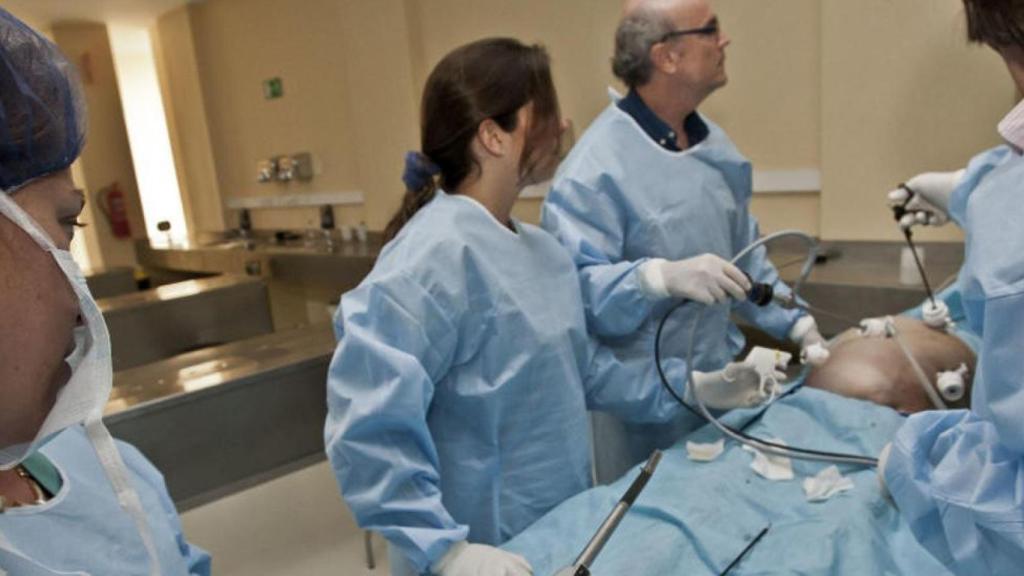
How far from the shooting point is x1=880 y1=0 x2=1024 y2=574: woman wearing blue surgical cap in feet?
2.22

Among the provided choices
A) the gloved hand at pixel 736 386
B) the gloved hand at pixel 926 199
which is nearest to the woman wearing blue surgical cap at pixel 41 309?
the gloved hand at pixel 736 386

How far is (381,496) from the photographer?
0.93m

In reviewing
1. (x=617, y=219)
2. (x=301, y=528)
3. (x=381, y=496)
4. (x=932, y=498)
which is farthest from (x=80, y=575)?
(x=301, y=528)

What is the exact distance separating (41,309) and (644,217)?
113 cm

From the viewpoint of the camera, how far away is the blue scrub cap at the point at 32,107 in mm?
519

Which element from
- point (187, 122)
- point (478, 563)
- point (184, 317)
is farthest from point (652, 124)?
point (187, 122)

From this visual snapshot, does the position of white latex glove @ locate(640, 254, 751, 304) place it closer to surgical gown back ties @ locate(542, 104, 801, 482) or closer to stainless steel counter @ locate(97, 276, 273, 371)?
surgical gown back ties @ locate(542, 104, 801, 482)

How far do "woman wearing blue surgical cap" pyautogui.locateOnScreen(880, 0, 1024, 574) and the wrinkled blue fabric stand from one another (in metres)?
0.11

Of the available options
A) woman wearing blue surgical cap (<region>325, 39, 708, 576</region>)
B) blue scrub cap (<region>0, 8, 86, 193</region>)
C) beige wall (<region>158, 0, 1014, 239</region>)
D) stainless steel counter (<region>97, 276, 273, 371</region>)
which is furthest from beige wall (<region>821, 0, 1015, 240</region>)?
stainless steel counter (<region>97, 276, 273, 371</region>)

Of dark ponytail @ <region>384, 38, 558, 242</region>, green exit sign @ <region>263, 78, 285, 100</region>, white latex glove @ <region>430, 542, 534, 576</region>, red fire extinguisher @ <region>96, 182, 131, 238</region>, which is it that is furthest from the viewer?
red fire extinguisher @ <region>96, 182, 131, 238</region>

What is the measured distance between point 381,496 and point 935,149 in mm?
1846

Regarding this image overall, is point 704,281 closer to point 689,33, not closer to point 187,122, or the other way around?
point 689,33

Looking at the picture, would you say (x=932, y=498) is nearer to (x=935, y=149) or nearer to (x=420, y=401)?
(x=420, y=401)

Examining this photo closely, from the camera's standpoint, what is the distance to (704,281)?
4.05ft
